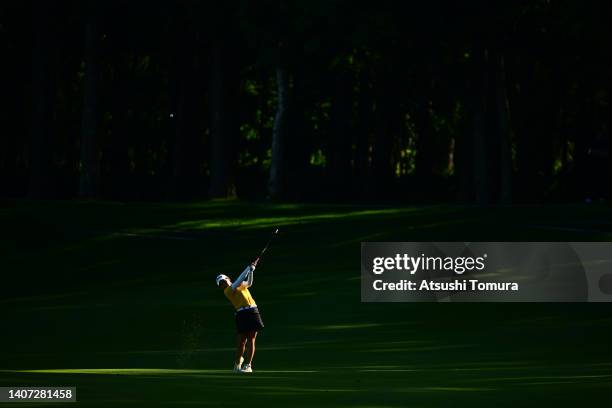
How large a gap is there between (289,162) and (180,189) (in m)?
10.2

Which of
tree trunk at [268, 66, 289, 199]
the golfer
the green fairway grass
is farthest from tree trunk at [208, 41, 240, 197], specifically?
the golfer

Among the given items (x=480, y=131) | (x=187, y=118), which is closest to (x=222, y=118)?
(x=187, y=118)

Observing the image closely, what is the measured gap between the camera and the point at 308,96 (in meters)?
81.2

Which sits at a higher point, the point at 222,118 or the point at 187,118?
the point at 187,118

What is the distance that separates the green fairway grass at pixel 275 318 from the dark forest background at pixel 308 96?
7551mm

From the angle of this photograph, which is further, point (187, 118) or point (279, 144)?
point (187, 118)

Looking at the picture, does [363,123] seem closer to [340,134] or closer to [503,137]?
[340,134]

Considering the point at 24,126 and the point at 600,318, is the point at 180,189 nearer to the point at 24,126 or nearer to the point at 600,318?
the point at 24,126

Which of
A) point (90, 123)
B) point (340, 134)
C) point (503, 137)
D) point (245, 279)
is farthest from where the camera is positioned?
point (340, 134)

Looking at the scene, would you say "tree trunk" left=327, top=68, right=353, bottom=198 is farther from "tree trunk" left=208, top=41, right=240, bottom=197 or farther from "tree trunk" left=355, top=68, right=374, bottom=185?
"tree trunk" left=208, top=41, right=240, bottom=197

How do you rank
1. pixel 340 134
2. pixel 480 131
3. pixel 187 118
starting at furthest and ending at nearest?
pixel 340 134 < pixel 187 118 < pixel 480 131

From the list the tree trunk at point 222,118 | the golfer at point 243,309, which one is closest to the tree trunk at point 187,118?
the tree trunk at point 222,118

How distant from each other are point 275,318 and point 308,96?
1876 inches

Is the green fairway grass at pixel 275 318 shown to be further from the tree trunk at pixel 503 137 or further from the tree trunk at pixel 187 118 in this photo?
the tree trunk at pixel 187 118
